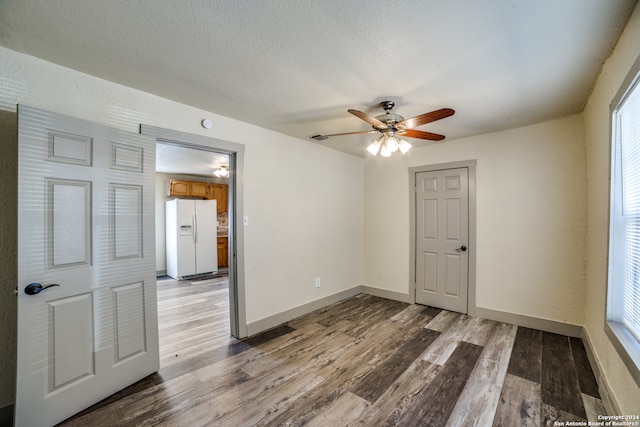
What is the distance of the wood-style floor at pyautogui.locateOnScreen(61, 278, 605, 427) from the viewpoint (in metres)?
1.82

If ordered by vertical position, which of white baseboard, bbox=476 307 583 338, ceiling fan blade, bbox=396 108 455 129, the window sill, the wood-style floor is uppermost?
ceiling fan blade, bbox=396 108 455 129

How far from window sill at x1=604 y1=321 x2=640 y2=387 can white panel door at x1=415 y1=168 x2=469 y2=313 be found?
1.94 metres

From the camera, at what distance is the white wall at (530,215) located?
295cm

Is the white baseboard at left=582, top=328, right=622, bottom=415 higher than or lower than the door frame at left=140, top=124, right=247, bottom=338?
lower

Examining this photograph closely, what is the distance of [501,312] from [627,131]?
2523mm

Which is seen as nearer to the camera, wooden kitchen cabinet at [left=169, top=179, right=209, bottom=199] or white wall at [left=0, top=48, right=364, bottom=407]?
white wall at [left=0, top=48, right=364, bottom=407]

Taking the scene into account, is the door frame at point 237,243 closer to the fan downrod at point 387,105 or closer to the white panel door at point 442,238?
the fan downrod at point 387,105

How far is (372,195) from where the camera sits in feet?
15.5

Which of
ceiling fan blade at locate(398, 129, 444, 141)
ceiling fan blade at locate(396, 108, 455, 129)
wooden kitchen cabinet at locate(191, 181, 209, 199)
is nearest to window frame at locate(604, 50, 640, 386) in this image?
ceiling fan blade at locate(396, 108, 455, 129)

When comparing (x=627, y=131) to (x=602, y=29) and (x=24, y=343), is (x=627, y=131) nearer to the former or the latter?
(x=602, y=29)

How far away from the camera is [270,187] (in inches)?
132

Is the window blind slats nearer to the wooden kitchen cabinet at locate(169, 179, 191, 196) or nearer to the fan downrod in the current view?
the fan downrod

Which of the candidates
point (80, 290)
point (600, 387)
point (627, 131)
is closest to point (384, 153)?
point (627, 131)

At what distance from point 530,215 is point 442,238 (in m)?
1.07
